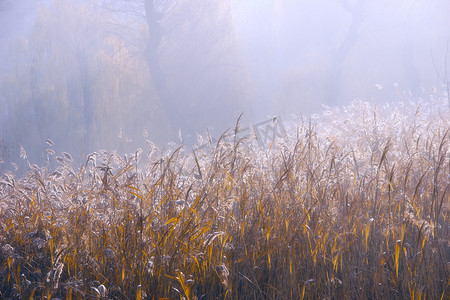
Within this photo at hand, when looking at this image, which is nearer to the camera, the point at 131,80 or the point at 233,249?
the point at 233,249

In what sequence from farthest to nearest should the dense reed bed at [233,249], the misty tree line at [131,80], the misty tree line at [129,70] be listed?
the misty tree line at [129,70], the misty tree line at [131,80], the dense reed bed at [233,249]

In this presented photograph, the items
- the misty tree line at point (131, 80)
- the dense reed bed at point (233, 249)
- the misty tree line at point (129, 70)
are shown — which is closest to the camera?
the dense reed bed at point (233, 249)

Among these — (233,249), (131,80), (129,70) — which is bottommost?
(233,249)

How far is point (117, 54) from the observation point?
1172 cm

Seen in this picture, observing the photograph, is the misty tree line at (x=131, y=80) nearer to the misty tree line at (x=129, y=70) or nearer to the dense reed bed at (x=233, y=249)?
the misty tree line at (x=129, y=70)

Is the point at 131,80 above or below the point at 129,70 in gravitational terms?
below

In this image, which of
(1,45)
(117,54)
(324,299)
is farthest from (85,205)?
(1,45)

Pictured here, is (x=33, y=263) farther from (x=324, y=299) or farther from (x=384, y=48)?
(x=384, y=48)

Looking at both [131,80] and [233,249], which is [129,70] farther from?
[233,249]

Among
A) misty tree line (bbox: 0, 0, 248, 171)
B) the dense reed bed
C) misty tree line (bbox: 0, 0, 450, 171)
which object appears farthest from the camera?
misty tree line (bbox: 0, 0, 248, 171)

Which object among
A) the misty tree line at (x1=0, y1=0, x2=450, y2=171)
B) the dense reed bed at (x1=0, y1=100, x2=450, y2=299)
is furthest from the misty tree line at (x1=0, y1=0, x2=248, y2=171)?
the dense reed bed at (x1=0, y1=100, x2=450, y2=299)

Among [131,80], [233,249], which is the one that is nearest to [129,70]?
[131,80]

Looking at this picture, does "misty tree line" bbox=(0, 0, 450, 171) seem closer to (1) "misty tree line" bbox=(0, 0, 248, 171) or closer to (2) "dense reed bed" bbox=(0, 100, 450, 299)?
(1) "misty tree line" bbox=(0, 0, 248, 171)

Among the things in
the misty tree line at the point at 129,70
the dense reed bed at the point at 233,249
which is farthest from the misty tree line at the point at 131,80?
the dense reed bed at the point at 233,249
